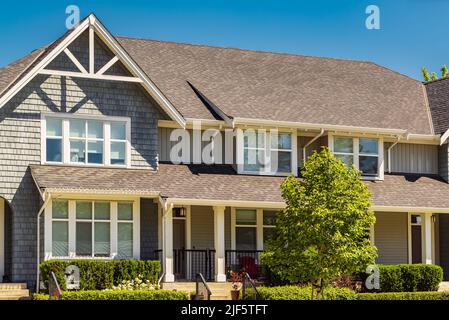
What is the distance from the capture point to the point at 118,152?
33844 mm

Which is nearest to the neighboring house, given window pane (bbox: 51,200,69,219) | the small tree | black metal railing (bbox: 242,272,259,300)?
window pane (bbox: 51,200,69,219)

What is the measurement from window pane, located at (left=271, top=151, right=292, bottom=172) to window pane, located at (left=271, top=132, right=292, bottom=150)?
0.22 meters

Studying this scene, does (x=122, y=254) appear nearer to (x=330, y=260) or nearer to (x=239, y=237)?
(x=239, y=237)

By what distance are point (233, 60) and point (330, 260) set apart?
1438 centimetres

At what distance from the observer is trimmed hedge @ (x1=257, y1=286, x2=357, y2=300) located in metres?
29.9

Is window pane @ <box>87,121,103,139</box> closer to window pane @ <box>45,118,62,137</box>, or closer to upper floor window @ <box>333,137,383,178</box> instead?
window pane @ <box>45,118,62,137</box>

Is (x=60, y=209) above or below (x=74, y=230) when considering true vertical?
above

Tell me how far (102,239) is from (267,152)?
7.27 metres

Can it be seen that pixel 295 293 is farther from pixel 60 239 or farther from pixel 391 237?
pixel 391 237

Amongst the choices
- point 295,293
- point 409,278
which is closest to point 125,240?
point 295,293

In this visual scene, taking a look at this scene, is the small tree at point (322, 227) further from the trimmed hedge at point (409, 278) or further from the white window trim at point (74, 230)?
the white window trim at point (74, 230)

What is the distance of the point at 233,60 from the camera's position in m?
41.1

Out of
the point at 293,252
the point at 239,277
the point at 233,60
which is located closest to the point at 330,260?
the point at 293,252

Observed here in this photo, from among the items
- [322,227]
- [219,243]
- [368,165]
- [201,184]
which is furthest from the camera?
[368,165]
